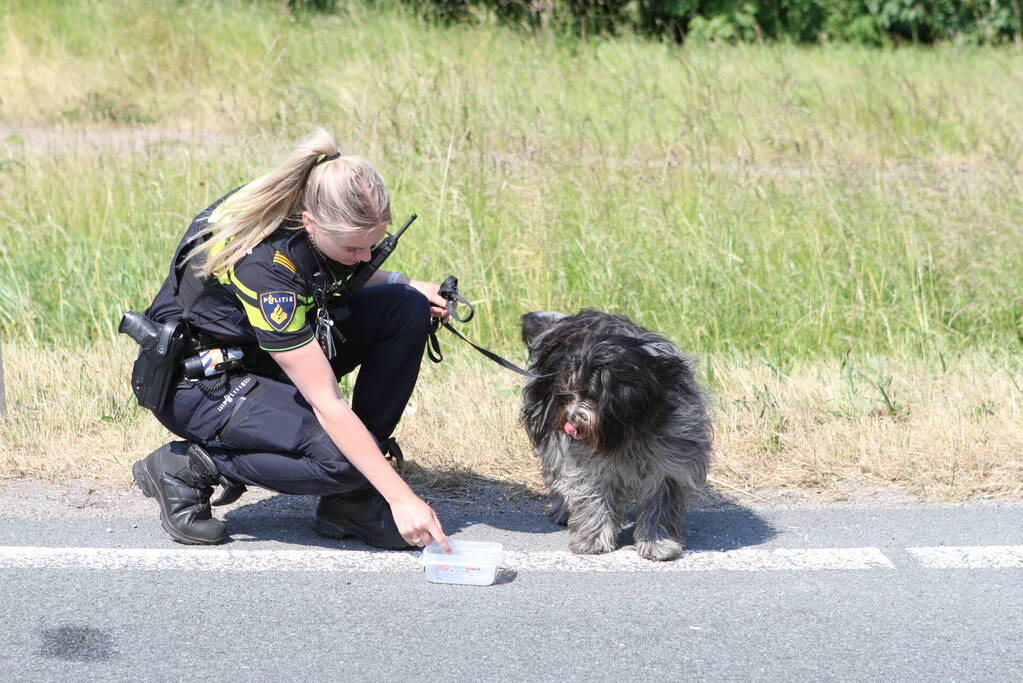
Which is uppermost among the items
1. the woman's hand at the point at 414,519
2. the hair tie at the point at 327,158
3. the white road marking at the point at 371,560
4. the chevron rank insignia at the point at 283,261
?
the hair tie at the point at 327,158

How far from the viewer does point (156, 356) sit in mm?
3746

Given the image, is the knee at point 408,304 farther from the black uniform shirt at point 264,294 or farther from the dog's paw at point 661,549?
the dog's paw at point 661,549

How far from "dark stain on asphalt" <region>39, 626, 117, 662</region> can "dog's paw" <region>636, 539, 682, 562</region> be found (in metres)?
1.77

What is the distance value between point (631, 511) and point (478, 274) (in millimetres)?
2411

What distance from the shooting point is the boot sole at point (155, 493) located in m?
3.87

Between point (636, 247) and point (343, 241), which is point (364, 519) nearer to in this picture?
point (343, 241)

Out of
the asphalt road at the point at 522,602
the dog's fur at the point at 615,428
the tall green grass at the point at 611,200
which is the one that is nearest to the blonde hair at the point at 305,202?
the dog's fur at the point at 615,428

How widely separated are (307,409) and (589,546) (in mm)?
1107

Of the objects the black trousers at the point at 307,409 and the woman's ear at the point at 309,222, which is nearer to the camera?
the woman's ear at the point at 309,222

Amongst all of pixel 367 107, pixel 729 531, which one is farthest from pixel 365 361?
pixel 367 107

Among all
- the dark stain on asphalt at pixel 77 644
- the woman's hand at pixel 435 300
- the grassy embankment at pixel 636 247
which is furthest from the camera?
the grassy embankment at pixel 636 247

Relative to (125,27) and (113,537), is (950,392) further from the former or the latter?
(125,27)

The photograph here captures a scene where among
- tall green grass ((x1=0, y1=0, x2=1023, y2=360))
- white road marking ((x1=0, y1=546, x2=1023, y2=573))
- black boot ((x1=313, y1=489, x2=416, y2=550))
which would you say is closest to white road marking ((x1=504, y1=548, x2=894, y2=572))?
white road marking ((x1=0, y1=546, x2=1023, y2=573))

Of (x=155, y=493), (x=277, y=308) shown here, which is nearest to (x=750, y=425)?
(x=277, y=308)
